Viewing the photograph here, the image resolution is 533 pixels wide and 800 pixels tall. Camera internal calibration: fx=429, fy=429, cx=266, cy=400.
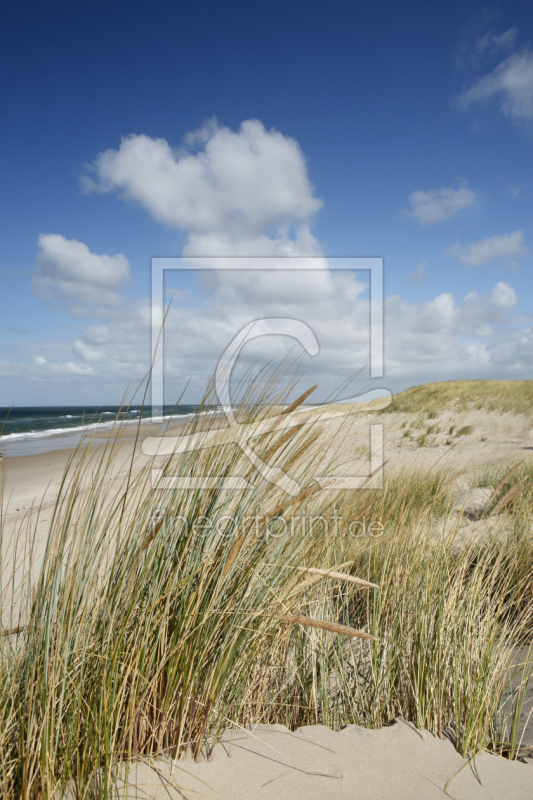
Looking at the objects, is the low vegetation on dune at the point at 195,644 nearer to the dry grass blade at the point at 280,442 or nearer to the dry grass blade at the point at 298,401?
the dry grass blade at the point at 280,442

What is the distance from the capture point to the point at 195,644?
4.92 ft

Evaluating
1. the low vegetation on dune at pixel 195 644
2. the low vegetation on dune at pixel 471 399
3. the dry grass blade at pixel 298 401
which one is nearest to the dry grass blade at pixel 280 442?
the low vegetation on dune at pixel 195 644

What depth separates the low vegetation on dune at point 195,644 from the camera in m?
1.33

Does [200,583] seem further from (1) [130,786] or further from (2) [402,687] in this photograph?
(2) [402,687]

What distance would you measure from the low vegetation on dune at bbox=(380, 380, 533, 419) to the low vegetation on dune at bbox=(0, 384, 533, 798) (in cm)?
2127

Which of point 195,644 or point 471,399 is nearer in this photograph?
point 195,644

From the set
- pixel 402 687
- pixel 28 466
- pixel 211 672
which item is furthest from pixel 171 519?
pixel 28 466

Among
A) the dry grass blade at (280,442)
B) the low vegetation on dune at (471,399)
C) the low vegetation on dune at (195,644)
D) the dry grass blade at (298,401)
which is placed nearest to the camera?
the low vegetation on dune at (195,644)

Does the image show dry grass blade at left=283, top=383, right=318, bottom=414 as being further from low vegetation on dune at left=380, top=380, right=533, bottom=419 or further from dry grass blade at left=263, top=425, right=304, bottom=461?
low vegetation on dune at left=380, top=380, right=533, bottom=419

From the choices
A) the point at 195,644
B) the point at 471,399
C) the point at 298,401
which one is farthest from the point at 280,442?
the point at 471,399

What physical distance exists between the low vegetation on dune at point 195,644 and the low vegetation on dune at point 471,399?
21270mm

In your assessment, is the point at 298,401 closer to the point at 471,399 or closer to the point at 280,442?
the point at 280,442

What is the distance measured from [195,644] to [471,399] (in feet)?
85.5

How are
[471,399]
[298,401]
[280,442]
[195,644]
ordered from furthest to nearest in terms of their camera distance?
[471,399]
[298,401]
[280,442]
[195,644]
